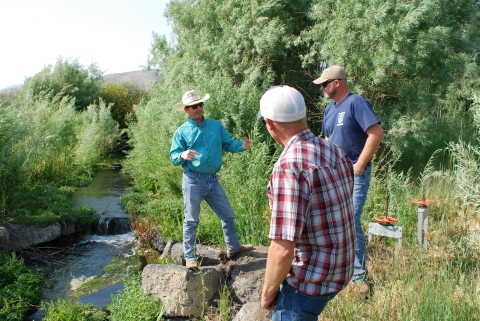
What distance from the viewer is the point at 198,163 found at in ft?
14.7

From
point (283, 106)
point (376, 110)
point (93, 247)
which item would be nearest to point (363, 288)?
point (283, 106)

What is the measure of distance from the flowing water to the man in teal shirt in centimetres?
259

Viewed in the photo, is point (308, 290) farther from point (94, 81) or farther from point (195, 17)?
point (94, 81)

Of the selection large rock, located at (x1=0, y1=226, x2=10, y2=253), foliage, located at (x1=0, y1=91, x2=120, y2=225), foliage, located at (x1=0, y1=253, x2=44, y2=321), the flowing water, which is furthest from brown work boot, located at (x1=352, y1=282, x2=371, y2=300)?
foliage, located at (x1=0, y1=91, x2=120, y2=225)

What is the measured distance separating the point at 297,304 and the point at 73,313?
3602mm

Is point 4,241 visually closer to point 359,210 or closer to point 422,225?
point 359,210

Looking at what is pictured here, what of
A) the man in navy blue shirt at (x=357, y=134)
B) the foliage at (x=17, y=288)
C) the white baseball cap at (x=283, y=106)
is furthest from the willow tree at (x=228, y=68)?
the white baseball cap at (x=283, y=106)

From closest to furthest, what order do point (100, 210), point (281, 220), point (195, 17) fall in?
point (281, 220)
point (100, 210)
point (195, 17)

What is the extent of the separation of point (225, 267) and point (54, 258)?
366 centimetres

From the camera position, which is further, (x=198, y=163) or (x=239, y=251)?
(x=239, y=251)

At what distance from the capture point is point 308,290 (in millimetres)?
2039

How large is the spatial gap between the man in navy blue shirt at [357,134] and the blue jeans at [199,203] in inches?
55.0

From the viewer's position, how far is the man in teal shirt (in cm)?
453

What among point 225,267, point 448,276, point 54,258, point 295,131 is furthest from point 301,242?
point 54,258
